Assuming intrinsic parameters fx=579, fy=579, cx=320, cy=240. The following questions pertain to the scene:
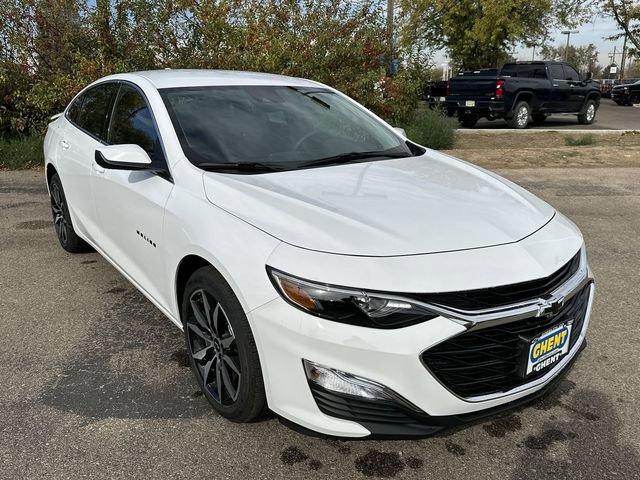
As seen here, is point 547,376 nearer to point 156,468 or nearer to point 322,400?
point 322,400

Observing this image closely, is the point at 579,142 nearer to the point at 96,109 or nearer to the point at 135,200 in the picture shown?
the point at 96,109

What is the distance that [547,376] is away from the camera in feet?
7.91

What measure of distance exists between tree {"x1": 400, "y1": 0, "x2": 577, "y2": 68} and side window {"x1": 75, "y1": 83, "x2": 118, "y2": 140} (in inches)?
918

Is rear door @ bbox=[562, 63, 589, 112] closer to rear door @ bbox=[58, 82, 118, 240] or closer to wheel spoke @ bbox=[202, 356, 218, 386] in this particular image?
rear door @ bbox=[58, 82, 118, 240]

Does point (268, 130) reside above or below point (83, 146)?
above

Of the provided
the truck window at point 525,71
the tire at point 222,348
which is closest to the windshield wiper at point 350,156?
the tire at point 222,348

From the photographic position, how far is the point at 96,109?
14.2ft

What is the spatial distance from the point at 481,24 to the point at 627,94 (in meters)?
10.2

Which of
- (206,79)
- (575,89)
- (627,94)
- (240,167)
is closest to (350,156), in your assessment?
(240,167)

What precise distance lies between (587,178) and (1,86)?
917cm

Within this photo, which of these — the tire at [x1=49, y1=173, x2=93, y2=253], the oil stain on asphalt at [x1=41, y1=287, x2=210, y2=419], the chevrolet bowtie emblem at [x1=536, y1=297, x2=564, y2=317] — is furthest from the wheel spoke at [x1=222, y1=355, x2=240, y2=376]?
the tire at [x1=49, y1=173, x2=93, y2=253]

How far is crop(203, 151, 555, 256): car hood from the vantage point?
2.29m

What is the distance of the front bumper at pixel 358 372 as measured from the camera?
2066 millimetres

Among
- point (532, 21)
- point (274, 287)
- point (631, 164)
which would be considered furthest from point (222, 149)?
point (532, 21)
